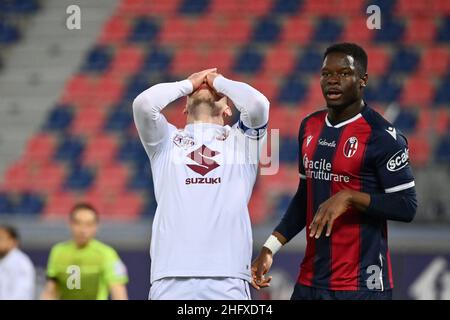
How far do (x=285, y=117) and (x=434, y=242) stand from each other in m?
3.28

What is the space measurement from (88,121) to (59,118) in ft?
1.41

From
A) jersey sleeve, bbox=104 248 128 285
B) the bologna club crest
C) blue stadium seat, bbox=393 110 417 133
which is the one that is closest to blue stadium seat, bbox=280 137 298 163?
blue stadium seat, bbox=393 110 417 133

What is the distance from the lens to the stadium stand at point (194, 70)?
11.0 m

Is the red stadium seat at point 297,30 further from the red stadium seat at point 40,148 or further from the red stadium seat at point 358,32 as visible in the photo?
the red stadium seat at point 40,148

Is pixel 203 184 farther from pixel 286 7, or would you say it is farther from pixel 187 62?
pixel 286 7

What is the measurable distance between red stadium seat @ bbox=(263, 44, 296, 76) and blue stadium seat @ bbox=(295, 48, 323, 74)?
109 mm

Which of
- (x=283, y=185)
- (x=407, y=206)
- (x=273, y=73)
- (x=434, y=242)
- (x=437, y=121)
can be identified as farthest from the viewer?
(x=273, y=73)

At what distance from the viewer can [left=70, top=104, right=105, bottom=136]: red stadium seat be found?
38.5 ft

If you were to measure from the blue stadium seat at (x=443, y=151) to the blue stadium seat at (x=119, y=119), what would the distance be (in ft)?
12.2

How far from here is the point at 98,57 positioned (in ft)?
41.2

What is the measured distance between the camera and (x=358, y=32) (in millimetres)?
12055

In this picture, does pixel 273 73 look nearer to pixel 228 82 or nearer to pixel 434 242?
pixel 434 242

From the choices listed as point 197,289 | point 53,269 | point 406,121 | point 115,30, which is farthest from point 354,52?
point 115,30

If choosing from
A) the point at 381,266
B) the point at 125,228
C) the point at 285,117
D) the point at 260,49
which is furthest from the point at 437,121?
the point at 381,266
